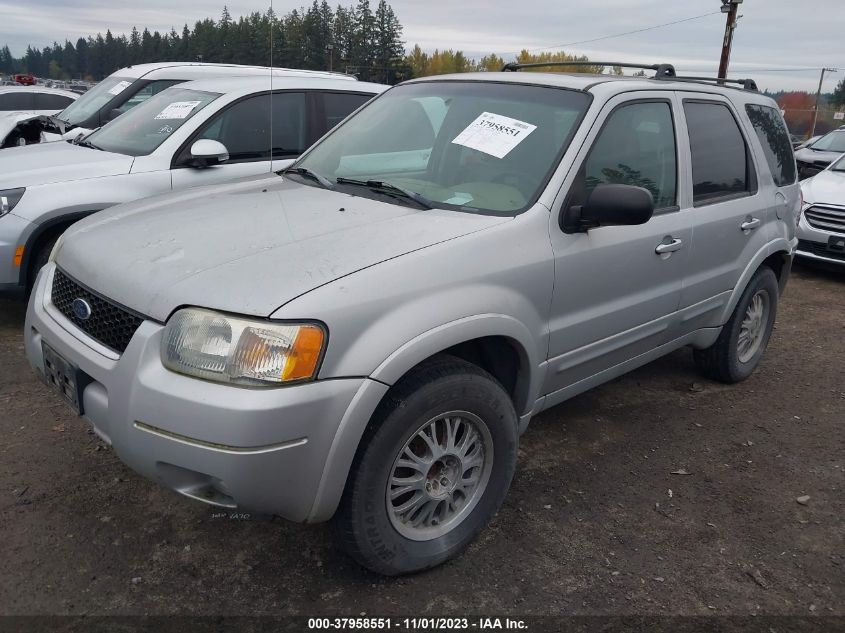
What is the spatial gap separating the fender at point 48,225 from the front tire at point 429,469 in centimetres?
338

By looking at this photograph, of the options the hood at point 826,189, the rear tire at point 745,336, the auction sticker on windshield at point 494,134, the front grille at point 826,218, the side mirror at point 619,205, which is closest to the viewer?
the side mirror at point 619,205

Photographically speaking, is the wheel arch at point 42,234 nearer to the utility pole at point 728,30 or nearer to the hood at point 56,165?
the hood at point 56,165

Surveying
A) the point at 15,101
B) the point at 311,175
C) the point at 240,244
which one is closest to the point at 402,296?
the point at 240,244

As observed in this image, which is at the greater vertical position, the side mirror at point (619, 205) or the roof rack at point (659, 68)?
the roof rack at point (659, 68)

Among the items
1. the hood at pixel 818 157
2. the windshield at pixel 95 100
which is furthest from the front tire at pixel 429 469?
the hood at pixel 818 157

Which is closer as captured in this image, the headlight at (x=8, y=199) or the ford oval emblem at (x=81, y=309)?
the ford oval emblem at (x=81, y=309)

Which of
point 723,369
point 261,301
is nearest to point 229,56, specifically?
point 723,369

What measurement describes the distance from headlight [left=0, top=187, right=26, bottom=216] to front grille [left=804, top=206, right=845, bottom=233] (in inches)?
307

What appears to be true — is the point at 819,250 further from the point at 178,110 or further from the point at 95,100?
the point at 95,100

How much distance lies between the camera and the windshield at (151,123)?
5.44 meters

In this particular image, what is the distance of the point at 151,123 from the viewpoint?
562cm

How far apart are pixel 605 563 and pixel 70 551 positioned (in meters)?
2.08

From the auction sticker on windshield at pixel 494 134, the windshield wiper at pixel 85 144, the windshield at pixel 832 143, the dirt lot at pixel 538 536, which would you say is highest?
the auction sticker on windshield at pixel 494 134

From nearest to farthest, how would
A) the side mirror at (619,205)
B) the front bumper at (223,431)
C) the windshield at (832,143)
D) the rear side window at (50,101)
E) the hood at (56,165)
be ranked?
the front bumper at (223,431) < the side mirror at (619,205) < the hood at (56,165) < the windshield at (832,143) < the rear side window at (50,101)
